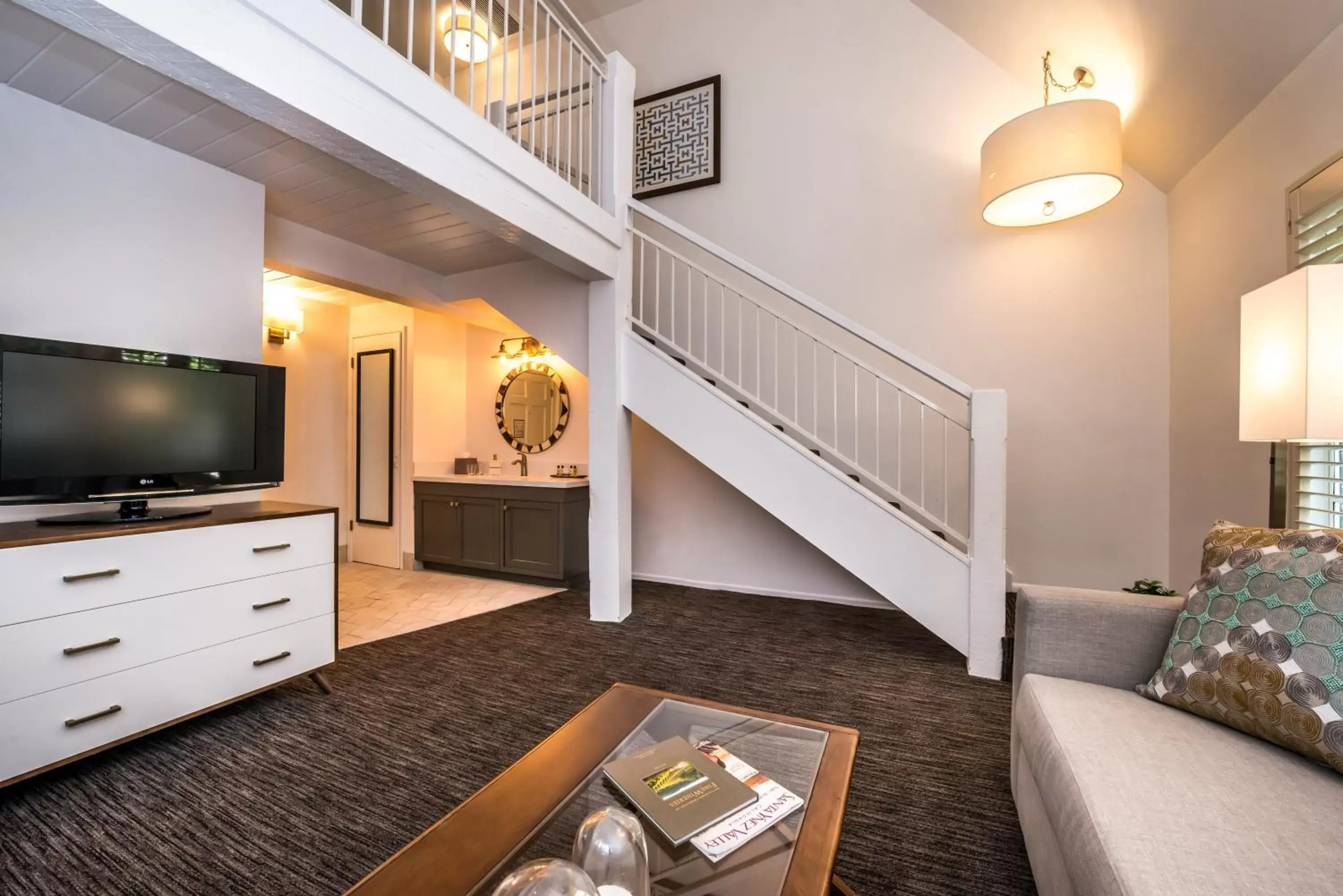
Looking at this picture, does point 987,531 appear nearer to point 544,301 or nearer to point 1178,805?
point 1178,805

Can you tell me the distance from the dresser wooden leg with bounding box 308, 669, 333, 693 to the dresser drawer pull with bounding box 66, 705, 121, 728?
2.21 ft

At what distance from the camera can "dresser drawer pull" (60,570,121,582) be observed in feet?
5.71

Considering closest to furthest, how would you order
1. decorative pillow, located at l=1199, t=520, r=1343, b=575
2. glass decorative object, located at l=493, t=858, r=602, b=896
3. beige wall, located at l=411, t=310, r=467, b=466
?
glass decorative object, located at l=493, t=858, r=602, b=896
decorative pillow, located at l=1199, t=520, r=1343, b=575
beige wall, located at l=411, t=310, r=467, b=466

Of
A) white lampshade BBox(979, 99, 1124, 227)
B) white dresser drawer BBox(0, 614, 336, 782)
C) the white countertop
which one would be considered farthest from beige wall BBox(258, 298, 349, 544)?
white lampshade BBox(979, 99, 1124, 227)

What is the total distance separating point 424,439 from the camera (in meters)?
4.91

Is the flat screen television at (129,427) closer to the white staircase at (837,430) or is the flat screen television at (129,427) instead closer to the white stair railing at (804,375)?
the white staircase at (837,430)

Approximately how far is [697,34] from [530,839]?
16.7 feet

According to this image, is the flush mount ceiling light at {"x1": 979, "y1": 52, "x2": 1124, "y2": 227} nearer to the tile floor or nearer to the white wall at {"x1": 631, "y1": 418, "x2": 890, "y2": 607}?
the white wall at {"x1": 631, "y1": 418, "x2": 890, "y2": 607}

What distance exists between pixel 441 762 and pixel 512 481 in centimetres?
272

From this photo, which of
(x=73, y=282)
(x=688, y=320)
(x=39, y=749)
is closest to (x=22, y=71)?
(x=73, y=282)

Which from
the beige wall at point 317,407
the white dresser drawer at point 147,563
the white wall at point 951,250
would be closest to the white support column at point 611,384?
the white wall at point 951,250

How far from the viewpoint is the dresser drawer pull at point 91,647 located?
5.71 ft

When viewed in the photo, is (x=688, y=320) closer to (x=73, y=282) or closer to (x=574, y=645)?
(x=574, y=645)

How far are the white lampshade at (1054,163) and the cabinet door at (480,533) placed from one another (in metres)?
3.95
